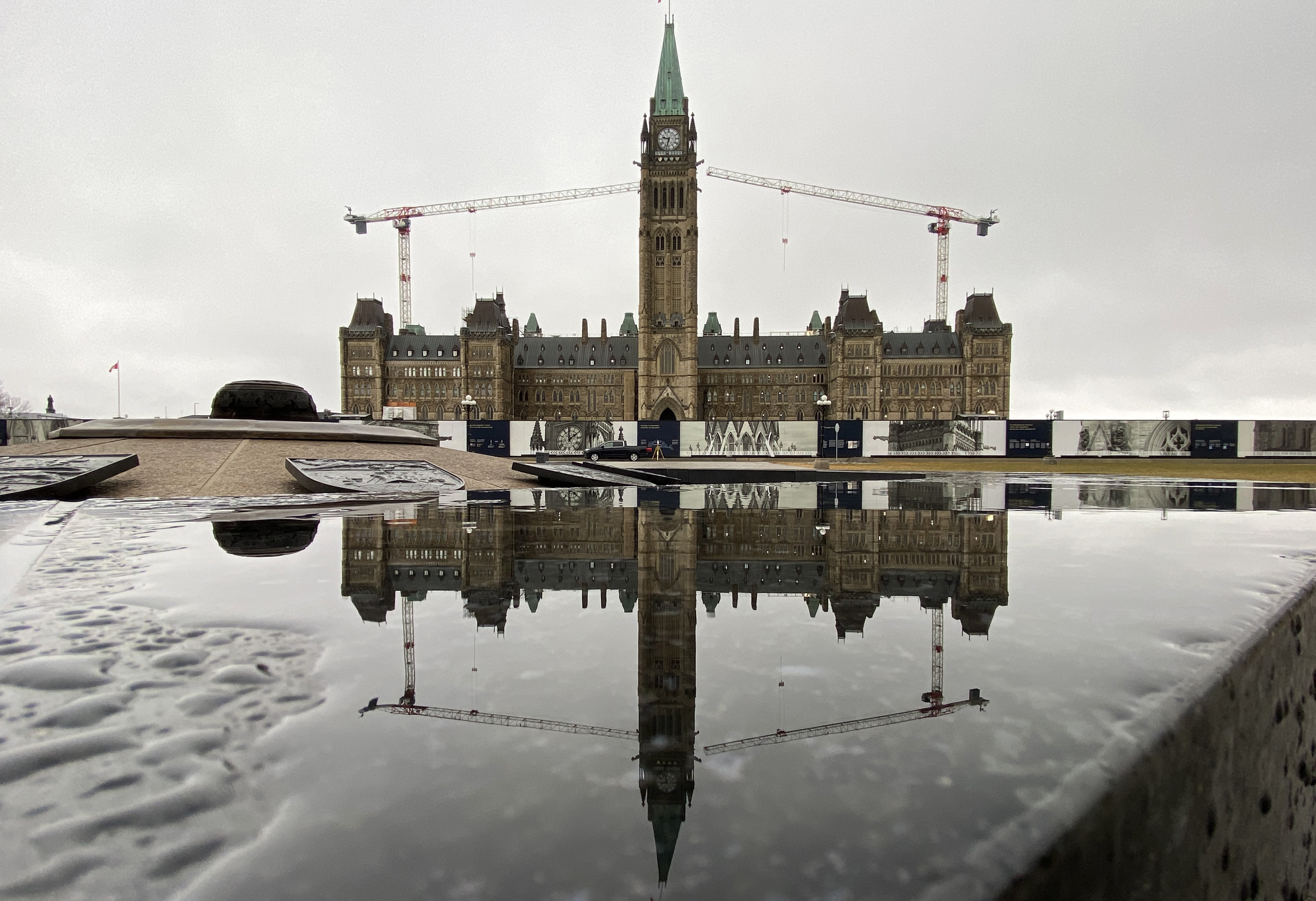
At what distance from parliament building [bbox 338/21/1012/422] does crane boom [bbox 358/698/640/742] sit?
78833 mm

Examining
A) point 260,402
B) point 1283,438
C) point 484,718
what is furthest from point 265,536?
point 1283,438

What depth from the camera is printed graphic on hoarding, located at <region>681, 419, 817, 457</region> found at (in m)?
41.1

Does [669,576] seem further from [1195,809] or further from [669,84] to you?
[669,84]

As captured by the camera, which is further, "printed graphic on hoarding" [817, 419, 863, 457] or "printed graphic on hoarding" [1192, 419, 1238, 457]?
"printed graphic on hoarding" [817, 419, 863, 457]

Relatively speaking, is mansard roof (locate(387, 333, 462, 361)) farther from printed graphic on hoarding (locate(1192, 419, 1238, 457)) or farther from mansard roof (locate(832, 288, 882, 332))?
printed graphic on hoarding (locate(1192, 419, 1238, 457))

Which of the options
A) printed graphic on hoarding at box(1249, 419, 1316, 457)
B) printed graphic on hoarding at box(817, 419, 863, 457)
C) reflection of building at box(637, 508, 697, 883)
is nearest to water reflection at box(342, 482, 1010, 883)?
reflection of building at box(637, 508, 697, 883)

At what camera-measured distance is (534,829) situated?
91 cm

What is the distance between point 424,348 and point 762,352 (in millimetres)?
49274

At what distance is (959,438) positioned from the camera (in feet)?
133

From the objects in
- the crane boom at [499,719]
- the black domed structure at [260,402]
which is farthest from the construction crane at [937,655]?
the black domed structure at [260,402]

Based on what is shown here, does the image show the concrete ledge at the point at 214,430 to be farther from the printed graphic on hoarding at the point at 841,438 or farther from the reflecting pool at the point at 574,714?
the printed graphic on hoarding at the point at 841,438

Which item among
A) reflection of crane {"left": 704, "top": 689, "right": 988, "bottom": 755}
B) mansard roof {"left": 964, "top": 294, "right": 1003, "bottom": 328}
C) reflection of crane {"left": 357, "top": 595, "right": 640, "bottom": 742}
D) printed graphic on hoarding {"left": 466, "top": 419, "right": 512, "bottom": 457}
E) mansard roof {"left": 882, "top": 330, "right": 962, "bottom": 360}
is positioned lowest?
reflection of crane {"left": 357, "top": 595, "right": 640, "bottom": 742}

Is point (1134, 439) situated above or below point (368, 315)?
below

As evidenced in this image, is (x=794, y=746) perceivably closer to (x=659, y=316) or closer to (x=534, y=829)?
(x=534, y=829)
